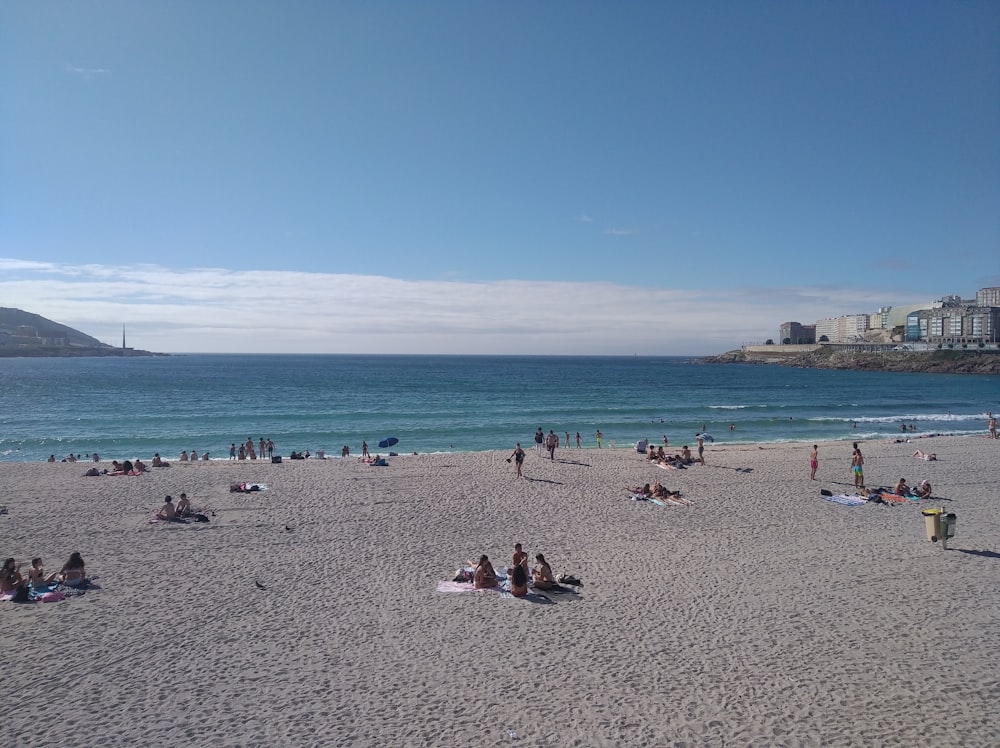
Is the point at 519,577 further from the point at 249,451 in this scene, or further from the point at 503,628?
the point at 249,451

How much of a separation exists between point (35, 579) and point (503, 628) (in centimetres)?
744

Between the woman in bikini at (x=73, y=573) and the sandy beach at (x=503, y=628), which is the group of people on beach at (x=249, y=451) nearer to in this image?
the sandy beach at (x=503, y=628)

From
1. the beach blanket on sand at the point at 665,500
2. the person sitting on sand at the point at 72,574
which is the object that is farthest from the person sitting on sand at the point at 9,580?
the beach blanket on sand at the point at 665,500

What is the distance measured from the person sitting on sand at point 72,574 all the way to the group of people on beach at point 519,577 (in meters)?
6.36

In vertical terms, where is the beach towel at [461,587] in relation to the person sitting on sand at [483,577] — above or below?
below

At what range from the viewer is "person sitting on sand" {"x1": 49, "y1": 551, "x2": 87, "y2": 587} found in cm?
970

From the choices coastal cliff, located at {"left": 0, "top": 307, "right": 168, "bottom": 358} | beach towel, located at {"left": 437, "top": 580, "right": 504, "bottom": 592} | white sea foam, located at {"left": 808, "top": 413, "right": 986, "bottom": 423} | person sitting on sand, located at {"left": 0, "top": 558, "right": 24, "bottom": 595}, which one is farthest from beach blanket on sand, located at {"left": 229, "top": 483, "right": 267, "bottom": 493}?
coastal cliff, located at {"left": 0, "top": 307, "right": 168, "bottom": 358}

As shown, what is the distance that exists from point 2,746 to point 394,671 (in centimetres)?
380

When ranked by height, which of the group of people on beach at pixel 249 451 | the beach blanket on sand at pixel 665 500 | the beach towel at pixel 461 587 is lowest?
the group of people on beach at pixel 249 451

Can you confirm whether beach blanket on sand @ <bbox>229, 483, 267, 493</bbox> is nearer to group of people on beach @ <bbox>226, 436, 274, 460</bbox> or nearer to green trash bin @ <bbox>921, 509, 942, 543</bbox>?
group of people on beach @ <bbox>226, 436, 274, 460</bbox>

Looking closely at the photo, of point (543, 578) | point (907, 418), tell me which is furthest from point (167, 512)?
point (907, 418)

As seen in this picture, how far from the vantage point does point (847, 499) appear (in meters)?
16.1

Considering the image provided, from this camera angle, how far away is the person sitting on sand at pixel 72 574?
9.70 meters

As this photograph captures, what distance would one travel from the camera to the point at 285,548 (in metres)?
12.0
